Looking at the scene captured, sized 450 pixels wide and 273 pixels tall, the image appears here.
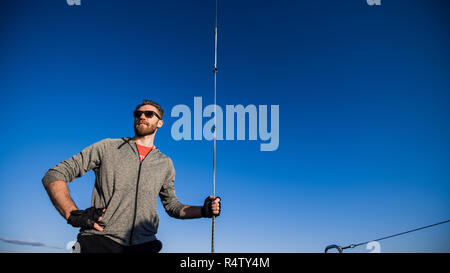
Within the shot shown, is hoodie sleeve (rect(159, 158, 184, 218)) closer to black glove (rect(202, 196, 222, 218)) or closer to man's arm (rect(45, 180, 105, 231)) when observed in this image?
black glove (rect(202, 196, 222, 218))

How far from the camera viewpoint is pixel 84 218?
3.71m

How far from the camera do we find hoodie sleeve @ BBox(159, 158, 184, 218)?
525cm

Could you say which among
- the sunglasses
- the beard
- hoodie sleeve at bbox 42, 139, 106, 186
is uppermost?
the sunglasses

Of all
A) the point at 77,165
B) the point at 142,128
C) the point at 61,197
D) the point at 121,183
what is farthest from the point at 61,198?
the point at 142,128

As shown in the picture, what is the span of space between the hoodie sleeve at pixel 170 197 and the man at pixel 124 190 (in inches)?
0.7

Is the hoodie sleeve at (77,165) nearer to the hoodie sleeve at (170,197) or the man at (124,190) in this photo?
the man at (124,190)

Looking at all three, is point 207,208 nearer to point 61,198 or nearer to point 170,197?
point 170,197

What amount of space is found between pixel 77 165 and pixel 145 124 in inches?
50.3

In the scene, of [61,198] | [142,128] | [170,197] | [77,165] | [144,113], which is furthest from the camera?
[170,197]

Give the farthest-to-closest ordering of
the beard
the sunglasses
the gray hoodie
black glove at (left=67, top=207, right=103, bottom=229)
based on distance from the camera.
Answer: the sunglasses → the beard → the gray hoodie → black glove at (left=67, top=207, right=103, bottom=229)

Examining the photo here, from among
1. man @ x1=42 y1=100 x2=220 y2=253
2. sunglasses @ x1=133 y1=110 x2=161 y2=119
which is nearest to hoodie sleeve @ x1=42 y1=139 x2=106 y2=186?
man @ x1=42 y1=100 x2=220 y2=253

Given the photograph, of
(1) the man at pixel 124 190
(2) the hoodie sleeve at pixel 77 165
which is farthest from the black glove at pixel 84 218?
(2) the hoodie sleeve at pixel 77 165

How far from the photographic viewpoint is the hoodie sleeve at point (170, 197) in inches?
207
